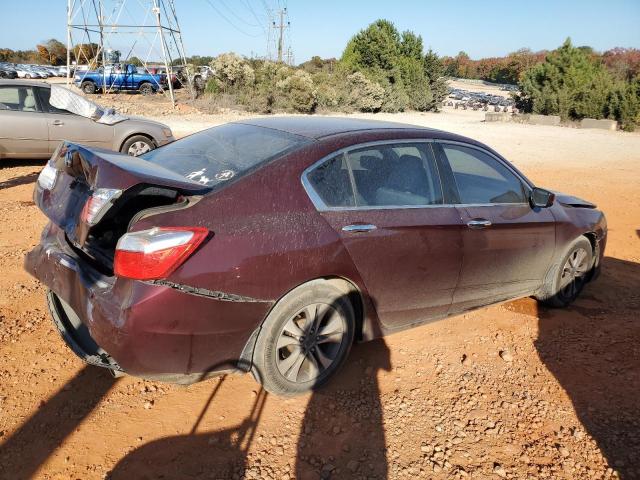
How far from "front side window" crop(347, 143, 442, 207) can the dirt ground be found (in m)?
1.14

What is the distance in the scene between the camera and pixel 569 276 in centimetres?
454

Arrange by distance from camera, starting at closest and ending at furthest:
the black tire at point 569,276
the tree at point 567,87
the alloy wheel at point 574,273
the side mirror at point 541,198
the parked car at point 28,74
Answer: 1. the side mirror at point 541,198
2. the black tire at point 569,276
3. the alloy wheel at point 574,273
4. the tree at point 567,87
5. the parked car at point 28,74

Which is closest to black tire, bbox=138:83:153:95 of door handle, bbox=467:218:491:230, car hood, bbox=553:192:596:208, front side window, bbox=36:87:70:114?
front side window, bbox=36:87:70:114

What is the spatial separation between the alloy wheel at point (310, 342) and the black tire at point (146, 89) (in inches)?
1130

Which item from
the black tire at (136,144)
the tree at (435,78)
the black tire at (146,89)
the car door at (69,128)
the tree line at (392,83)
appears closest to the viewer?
the car door at (69,128)

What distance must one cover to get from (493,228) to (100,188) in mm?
2612

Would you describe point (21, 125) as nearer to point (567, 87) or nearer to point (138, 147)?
point (138, 147)

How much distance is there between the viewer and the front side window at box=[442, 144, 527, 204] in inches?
140

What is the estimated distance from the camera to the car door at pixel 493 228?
350cm

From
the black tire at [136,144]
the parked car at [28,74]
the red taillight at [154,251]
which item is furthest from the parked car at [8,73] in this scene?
the red taillight at [154,251]

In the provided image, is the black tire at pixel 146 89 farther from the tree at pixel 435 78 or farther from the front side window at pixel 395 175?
the front side window at pixel 395 175

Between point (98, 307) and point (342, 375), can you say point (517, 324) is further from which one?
point (98, 307)

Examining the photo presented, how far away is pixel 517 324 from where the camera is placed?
4.18 m

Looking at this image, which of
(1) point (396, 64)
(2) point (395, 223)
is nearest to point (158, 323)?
(2) point (395, 223)
